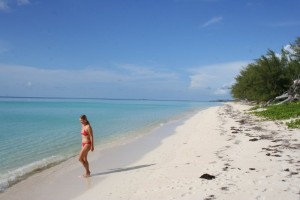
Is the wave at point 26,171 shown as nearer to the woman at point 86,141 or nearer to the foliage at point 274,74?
the woman at point 86,141

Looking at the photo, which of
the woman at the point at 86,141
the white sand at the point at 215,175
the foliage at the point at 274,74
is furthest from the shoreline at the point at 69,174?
the foliage at the point at 274,74

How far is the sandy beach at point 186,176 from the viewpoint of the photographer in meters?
7.54

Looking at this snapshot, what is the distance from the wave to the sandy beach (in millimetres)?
380

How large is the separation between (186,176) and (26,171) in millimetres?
6425

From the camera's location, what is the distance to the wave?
10595 millimetres

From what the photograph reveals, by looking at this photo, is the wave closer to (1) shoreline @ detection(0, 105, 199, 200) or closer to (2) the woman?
(1) shoreline @ detection(0, 105, 199, 200)

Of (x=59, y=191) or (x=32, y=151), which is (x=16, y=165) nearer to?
(x=32, y=151)

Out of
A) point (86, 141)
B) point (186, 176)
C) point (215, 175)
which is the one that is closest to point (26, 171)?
point (86, 141)

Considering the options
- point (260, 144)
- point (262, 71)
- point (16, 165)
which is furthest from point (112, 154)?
point (262, 71)

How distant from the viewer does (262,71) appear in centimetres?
5159

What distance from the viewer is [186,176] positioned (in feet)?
30.2

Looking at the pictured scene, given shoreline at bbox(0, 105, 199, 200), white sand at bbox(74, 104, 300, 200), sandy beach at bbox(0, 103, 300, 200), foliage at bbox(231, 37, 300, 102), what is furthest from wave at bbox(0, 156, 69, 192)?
foliage at bbox(231, 37, 300, 102)

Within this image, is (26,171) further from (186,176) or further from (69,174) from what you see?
(186,176)

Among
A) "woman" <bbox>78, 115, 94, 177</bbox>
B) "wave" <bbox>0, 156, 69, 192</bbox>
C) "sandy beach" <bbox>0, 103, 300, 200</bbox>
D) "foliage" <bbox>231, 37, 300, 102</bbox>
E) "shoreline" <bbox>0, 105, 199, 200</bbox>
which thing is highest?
"foliage" <bbox>231, 37, 300, 102</bbox>
